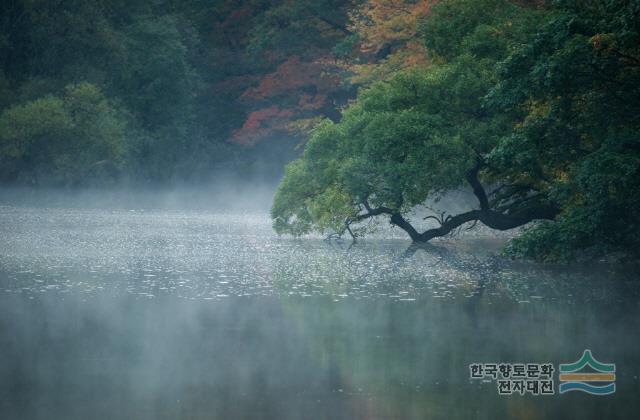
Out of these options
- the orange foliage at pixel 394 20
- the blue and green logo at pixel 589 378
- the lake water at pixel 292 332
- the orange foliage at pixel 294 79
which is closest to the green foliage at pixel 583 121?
the lake water at pixel 292 332

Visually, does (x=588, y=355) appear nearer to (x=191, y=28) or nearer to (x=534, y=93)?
(x=534, y=93)

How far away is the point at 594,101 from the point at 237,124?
48235 millimetres

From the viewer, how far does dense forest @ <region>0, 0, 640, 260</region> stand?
18656 mm

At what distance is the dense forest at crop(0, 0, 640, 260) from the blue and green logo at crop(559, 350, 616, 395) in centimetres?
754

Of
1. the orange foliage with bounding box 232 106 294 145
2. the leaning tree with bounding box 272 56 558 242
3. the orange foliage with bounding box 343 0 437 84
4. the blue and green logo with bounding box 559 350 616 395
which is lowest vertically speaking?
the blue and green logo with bounding box 559 350 616 395

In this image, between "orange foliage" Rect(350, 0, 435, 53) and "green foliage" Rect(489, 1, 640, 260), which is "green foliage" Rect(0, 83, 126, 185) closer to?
"orange foliage" Rect(350, 0, 435, 53)

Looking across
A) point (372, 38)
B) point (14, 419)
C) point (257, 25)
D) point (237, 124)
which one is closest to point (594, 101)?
point (14, 419)

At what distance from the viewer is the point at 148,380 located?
9109 millimetres

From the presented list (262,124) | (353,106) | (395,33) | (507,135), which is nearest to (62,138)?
(262,124)

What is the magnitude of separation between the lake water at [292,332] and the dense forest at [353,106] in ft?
8.24

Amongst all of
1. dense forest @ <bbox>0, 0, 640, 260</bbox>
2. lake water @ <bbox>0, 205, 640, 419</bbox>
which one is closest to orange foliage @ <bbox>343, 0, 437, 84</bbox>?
dense forest @ <bbox>0, 0, 640, 260</bbox>

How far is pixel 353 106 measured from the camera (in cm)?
2897

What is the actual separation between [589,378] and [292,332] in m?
3.97

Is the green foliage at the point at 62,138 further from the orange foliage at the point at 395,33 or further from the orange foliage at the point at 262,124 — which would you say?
the orange foliage at the point at 395,33
